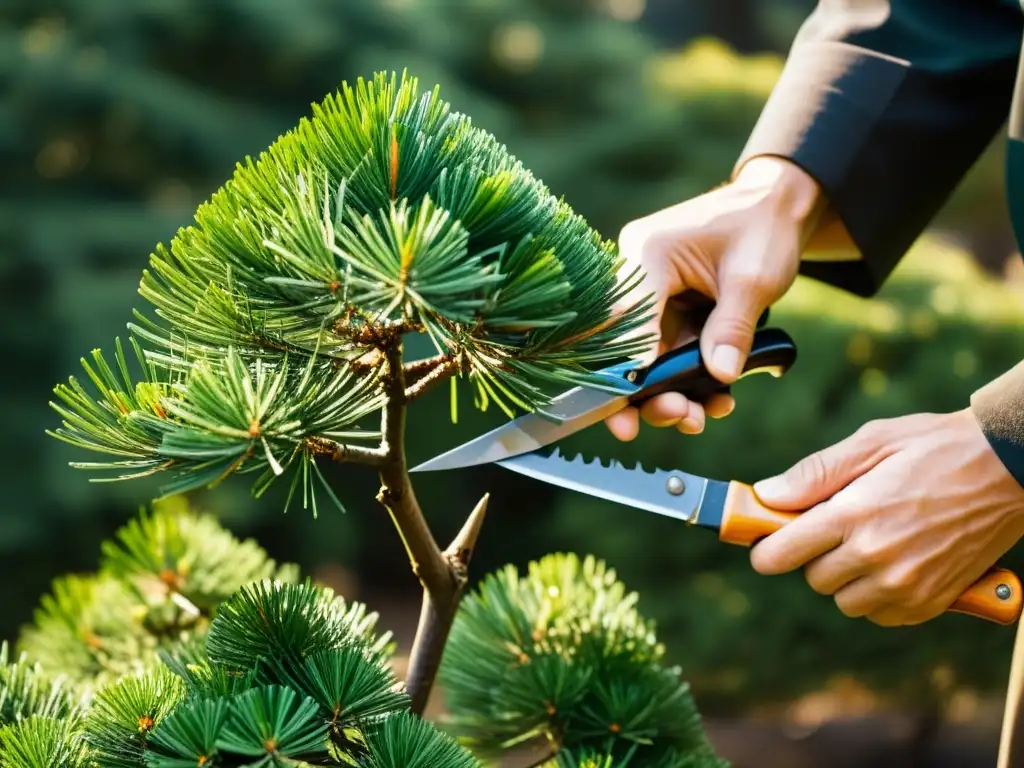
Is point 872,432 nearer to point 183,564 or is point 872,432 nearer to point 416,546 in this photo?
point 416,546

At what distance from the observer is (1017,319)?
2.21 meters

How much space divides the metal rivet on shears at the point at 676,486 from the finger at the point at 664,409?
2.1 inches

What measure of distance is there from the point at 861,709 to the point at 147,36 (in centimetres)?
273

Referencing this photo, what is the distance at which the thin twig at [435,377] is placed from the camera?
1.97ft

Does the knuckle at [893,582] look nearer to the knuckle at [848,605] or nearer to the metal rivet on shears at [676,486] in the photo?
the knuckle at [848,605]

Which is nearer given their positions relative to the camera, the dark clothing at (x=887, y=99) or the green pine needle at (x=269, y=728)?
the green pine needle at (x=269, y=728)

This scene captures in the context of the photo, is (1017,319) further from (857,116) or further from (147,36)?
(147,36)

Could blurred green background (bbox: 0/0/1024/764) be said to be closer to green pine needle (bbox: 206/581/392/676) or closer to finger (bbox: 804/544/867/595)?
finger (bbox: 804/544/867/595)

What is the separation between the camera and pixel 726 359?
2.67 feet

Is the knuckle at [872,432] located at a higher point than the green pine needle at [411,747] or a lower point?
higher

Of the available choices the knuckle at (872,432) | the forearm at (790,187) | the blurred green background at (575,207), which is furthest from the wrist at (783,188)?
the blurred green background at (575,207)

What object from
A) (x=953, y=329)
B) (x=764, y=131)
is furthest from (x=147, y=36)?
(x=764, y=131)

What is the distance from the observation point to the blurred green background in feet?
6.65

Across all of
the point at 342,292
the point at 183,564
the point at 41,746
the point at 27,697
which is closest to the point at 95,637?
the point at 183,564
